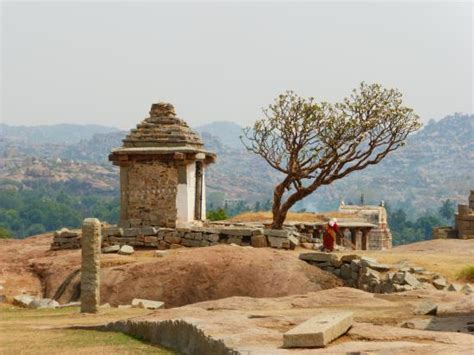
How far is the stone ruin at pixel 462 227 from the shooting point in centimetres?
3806

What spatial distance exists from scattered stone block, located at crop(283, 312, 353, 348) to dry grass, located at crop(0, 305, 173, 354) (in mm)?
2539

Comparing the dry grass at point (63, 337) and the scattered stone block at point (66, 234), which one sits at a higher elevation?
the scattered stone block at point (66, 234)

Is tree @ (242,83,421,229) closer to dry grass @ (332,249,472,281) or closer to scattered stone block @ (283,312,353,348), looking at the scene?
dry grass @ (332,249,472,281)

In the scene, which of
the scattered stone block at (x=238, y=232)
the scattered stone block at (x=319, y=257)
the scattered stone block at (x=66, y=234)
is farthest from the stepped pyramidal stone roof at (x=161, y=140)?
the scattered stone block at (x=319, y=257)

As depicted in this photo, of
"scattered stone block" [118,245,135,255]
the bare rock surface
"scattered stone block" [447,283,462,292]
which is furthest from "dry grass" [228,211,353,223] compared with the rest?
the bare rock surface

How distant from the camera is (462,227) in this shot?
3844 centimetres

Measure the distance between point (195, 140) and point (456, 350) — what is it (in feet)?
79.0

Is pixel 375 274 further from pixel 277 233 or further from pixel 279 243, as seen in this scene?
pixel 277 233

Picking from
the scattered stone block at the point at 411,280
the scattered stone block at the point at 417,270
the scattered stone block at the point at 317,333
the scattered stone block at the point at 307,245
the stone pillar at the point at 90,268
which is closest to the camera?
the scattered stone block at the point at 317,333

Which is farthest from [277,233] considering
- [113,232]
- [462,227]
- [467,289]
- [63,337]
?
[462,227]

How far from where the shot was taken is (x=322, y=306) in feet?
44.4

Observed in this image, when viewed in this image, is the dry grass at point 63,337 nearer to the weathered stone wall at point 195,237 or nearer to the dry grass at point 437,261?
the dry grass at point 437,261

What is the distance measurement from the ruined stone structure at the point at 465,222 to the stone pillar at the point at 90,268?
24.3m

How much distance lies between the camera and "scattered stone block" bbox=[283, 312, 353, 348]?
852 centimetres
